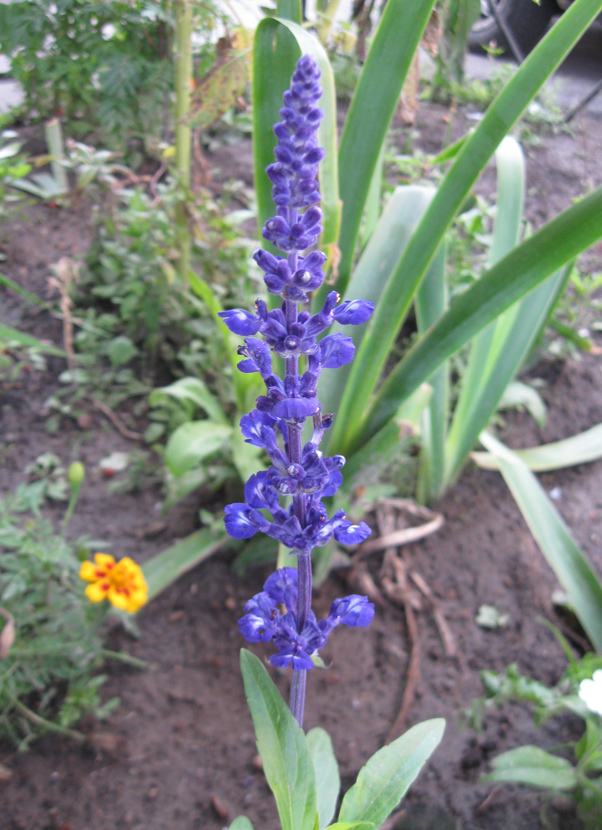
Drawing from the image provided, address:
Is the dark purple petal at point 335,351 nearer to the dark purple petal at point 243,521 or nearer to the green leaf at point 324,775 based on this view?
the dark purple petal at point 243,521

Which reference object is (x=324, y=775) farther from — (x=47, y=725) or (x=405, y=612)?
(x=405, y=612)

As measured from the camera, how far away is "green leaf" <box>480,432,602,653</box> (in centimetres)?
133

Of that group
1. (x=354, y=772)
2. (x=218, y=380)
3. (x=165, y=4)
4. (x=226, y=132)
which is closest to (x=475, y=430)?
(x=218, y=380)

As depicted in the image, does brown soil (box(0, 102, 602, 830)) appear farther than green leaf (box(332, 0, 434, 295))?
Yes

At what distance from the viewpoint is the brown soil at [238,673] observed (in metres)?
1.15

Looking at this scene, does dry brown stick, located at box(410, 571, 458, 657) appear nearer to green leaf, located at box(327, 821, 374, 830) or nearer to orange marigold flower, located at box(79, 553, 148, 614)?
orange marigold flower, located at box(79, 553, 148, 614)

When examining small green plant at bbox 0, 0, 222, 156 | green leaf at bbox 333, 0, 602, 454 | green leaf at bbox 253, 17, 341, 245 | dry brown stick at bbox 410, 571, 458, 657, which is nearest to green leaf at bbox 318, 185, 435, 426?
green leaf at bbox 333, 0, 602, 454

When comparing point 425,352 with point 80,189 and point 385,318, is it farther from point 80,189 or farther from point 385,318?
point 80,189

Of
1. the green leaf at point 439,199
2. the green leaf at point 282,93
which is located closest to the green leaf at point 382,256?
the green leaf at point 439,199

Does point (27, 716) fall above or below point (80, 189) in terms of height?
below

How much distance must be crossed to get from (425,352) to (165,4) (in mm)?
1142

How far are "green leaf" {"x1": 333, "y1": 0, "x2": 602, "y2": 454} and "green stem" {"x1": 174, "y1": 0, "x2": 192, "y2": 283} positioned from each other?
24.4 inches

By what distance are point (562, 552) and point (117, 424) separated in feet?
4.27

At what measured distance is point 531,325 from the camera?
1484 mm
